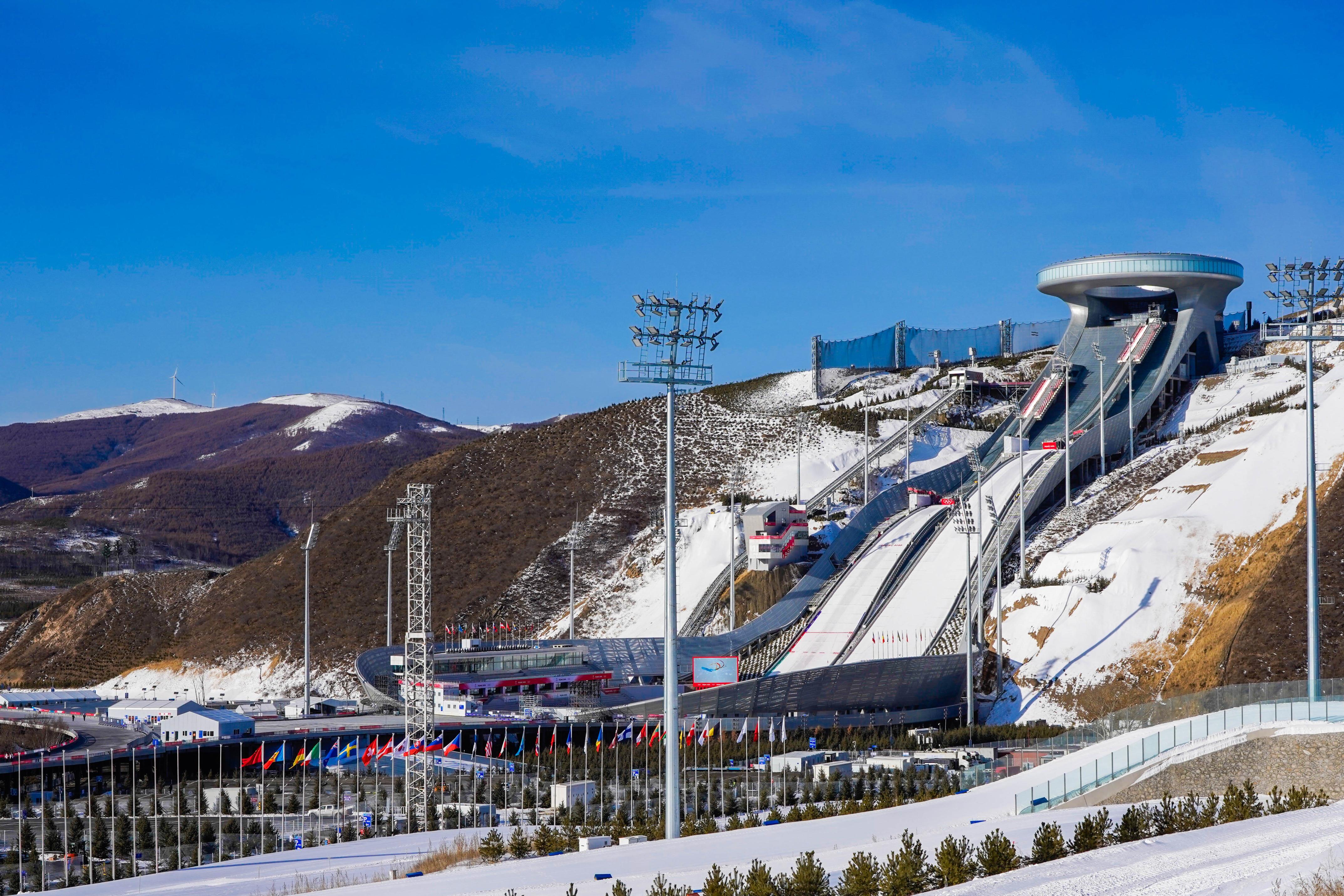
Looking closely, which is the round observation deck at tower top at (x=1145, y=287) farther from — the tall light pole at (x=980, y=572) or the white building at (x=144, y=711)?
the white building at (x=144, y=711)

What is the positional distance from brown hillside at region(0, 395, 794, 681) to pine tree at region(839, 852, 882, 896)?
206 ft

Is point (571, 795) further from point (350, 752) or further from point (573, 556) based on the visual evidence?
point (573, 556)

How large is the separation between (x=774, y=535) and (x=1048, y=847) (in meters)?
54.6

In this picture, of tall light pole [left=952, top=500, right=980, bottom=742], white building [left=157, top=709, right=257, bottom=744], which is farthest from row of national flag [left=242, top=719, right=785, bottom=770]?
tall light pole [left=952, top=500, right=980, bottom=742]

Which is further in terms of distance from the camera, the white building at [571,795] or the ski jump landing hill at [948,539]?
the ski jump landing hill at [948,539]

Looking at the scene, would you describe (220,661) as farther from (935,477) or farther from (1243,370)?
(1243,370)

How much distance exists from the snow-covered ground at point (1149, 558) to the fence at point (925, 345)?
148 ft

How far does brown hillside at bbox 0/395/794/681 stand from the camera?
273 ft

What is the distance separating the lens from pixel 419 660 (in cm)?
4416

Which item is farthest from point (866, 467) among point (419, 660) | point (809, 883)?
point (809, 883)

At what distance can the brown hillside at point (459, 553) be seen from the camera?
83.2 metres

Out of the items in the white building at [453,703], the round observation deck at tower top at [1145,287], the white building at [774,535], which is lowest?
the white building at [453,703]

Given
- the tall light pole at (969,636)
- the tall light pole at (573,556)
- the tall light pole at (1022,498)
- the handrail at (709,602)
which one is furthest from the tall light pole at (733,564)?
the tall light pole at (1022,498)

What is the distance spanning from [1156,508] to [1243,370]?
31106 millimetres
